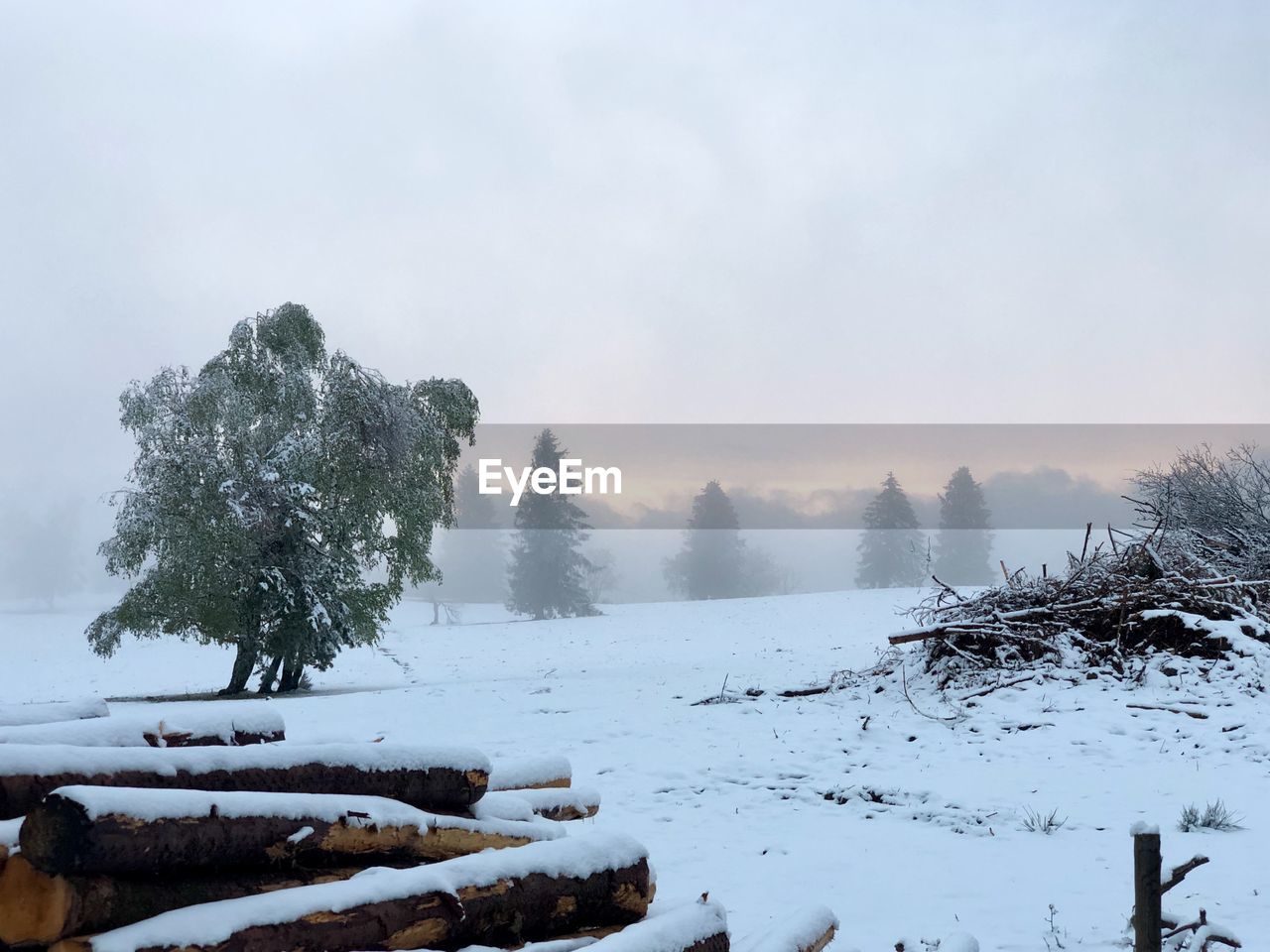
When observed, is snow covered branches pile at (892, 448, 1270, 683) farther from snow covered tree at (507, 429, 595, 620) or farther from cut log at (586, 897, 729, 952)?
snow covered tree at (507, 429, 595, 620)

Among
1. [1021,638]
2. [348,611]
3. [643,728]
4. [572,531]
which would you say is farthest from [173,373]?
[572,531]

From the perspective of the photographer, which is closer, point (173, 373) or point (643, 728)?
point (643, 728)

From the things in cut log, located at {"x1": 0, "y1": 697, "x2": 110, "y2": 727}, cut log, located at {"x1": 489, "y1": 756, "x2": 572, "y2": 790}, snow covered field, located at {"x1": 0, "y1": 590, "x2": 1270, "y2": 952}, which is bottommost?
snow covered field, located at {"x1": 0, "y1": 590, "x2": 1270, "y2": 952}

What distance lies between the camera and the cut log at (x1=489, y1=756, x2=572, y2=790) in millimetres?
4891

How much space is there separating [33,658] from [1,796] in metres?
43.8

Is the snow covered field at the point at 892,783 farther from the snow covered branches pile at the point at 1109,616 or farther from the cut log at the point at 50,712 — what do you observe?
the cut log at the point at 50,712

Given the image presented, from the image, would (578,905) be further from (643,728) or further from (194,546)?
(194,546)

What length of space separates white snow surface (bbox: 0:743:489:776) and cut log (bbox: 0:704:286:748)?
1.02 feet

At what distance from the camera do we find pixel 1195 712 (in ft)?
35.7

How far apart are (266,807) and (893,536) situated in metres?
70.6

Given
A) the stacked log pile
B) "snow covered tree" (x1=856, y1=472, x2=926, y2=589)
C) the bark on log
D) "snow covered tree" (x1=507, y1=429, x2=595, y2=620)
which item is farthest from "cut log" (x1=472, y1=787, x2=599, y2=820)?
"snow covered tree" (x1=856, y1=472, x2=926, y2=589)

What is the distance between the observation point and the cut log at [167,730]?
3270mm

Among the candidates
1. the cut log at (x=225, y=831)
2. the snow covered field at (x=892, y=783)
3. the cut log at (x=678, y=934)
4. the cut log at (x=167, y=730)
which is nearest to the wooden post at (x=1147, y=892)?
the snow covered field at (x=892, y=783)

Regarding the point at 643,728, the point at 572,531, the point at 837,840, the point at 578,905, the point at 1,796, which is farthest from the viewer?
the point at 572,531
